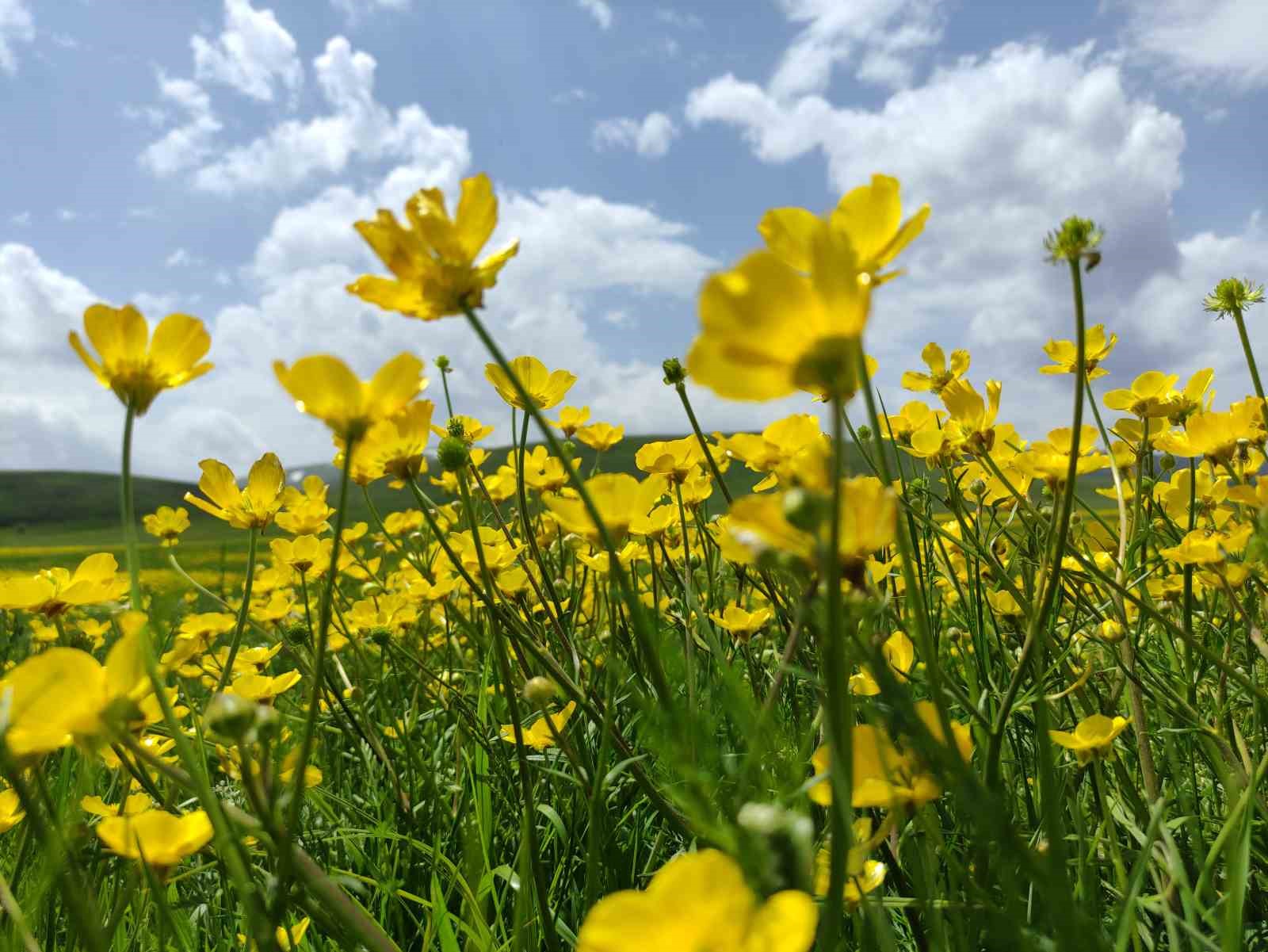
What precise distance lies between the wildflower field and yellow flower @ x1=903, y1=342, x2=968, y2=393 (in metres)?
0.02

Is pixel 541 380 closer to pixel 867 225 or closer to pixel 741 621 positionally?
pixel 741 621

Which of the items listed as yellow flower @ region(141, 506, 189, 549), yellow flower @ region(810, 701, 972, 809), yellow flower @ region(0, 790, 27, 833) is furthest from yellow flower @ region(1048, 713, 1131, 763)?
yellow flower @ region(141, 506, 189, 549)

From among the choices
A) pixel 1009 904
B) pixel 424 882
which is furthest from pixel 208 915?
pixel 1009 904

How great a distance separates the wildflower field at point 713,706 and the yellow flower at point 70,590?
1 centimetres

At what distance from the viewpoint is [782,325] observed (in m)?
0.63

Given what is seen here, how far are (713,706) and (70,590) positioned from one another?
4.04ft

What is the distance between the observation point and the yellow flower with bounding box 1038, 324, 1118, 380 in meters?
2.20

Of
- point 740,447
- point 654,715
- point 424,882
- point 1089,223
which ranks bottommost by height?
point 424,882

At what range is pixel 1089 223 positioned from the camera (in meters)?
0.90

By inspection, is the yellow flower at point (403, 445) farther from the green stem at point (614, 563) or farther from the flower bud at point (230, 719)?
the flower bud at point (230, 719)

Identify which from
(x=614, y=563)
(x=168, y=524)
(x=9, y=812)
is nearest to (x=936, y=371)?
(x=614, y=563)

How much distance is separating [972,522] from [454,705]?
1353 mm

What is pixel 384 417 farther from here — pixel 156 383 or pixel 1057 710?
pixel 1057 710

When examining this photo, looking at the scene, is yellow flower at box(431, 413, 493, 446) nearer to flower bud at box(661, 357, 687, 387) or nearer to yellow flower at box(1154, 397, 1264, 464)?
flower bud at box(661, 357, 687, 387)
